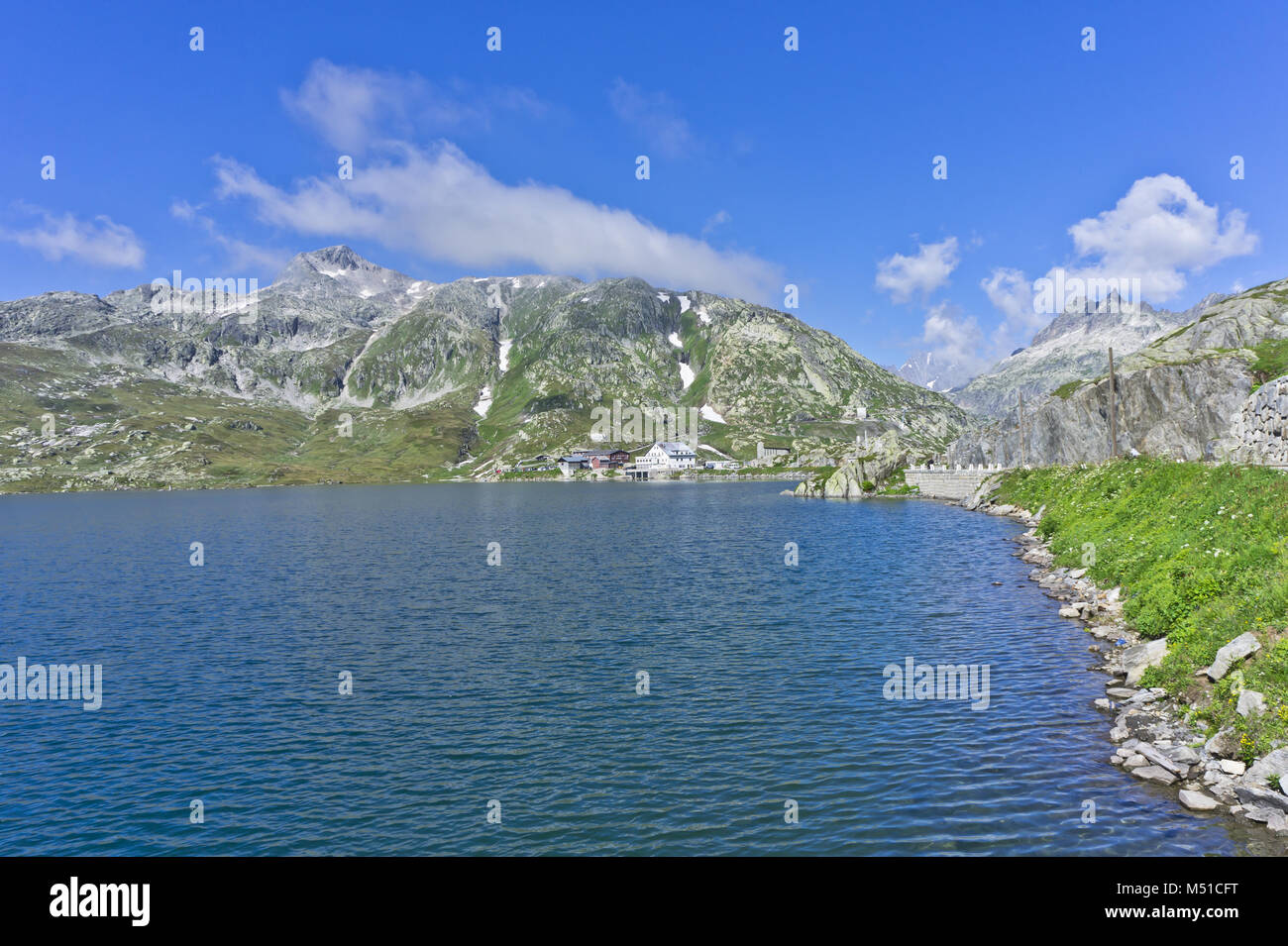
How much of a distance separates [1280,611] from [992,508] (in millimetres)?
106765

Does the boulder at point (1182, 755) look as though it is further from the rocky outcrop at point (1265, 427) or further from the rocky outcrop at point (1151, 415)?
the rocky outcrop at point (1151, 415)

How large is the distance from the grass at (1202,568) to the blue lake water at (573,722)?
3753 millimetres

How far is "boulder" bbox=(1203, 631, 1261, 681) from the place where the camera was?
26.1 m

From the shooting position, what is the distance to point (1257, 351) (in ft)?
347

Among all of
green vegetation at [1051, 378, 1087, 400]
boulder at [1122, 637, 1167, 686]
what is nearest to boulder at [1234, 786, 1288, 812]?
boulder at [1122, 637, 1167, 686]

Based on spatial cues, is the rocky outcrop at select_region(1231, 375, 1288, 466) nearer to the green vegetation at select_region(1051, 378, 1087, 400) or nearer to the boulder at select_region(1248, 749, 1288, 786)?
the boulder at select_region(1248, 749, 1288, 786)

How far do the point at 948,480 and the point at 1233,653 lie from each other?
487 feet

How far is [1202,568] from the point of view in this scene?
36.1 meters

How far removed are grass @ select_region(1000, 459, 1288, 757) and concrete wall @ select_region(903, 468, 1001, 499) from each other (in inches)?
3381

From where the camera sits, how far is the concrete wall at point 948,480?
15238cm

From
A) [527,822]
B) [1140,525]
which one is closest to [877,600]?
[1140,525]

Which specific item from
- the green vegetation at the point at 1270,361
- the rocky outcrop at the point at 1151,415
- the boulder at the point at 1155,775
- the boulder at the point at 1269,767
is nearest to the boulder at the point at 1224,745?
the boulder at the point at 1155,775
